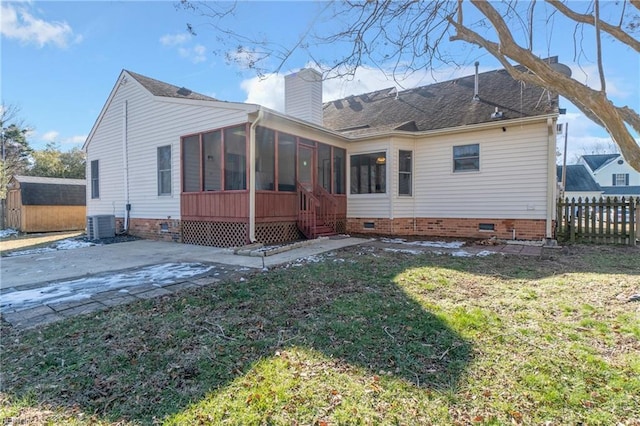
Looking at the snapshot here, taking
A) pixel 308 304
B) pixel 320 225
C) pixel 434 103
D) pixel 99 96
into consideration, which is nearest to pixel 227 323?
pixel 308 304

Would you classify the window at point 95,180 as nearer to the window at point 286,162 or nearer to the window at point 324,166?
the window at point 286,162

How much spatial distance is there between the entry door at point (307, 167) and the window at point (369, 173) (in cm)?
206

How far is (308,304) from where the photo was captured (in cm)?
388

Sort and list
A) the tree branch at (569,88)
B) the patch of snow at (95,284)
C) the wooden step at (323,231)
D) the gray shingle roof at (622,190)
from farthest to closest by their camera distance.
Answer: the gray shingle roof at (622,190) → the wooden step at (323,231) → the patch of snow at (95,284) → the tree branch at (569,88)

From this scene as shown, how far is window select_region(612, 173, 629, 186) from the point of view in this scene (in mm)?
35062

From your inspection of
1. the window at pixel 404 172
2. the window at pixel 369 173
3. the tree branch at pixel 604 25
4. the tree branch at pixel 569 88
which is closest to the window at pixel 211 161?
the window at pixel 369 173

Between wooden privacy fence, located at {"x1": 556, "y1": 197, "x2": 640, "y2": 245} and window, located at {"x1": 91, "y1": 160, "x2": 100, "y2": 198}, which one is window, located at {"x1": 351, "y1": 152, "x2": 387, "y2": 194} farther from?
window, located at {"x1": 91, "y1": 160, "x2": 100, "y2": 198}

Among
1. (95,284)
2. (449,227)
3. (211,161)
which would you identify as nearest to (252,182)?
(211,161)

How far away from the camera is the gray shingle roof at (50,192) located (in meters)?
17.1

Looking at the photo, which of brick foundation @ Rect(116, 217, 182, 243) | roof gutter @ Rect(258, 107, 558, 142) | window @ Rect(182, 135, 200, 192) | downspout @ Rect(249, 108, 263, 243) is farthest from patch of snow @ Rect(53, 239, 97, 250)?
roof gutter @ Rect(258, 107, 558, 142)

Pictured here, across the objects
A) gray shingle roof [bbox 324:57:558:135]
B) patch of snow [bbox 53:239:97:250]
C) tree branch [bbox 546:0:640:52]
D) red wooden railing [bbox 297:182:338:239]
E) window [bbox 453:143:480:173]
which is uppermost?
gray shingle roof [bbox 324:57:558:135]

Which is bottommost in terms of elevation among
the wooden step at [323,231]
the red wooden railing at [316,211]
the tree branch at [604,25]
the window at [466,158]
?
the wooden step at [323,231]

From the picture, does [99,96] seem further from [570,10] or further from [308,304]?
[570,10]

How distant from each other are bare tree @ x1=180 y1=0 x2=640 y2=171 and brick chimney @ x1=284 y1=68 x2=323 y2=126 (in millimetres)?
6518
